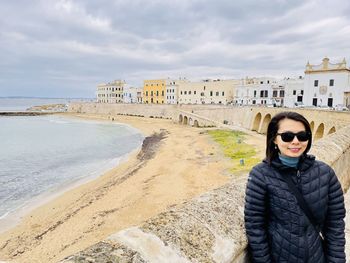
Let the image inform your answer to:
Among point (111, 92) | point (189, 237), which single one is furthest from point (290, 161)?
point (111, 92)

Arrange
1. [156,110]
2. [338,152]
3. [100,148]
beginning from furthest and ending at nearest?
[156,110] → [100,148] → [338,152]

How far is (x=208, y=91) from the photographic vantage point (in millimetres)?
82938

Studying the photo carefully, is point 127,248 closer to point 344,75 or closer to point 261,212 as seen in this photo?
point 261,212

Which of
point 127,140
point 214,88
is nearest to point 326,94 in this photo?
point 127,140

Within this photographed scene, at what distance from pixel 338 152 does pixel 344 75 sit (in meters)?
42.6

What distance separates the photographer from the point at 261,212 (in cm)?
221

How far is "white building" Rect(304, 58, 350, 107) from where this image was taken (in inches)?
1647

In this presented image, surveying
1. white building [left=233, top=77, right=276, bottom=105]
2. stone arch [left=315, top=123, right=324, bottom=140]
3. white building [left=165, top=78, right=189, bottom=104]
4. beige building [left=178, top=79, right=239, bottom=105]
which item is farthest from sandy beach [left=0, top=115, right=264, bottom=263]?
white building [left=165, top=78, right=189, bottom=104]

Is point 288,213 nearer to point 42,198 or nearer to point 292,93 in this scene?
point 42,198

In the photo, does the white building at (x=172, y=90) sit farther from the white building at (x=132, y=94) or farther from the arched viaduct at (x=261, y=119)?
the arched viaduct at (x=261, y=119)

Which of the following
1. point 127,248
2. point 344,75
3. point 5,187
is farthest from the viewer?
point 344,75

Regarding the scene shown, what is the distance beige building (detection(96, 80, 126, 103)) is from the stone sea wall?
109773mm

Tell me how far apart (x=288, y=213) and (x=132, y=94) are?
343 ft

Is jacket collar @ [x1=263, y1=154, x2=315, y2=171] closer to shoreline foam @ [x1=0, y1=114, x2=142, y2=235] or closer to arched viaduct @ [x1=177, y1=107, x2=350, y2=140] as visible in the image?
shoreline foam @ [x1=0, y1=114, x2=142, y2=235]
